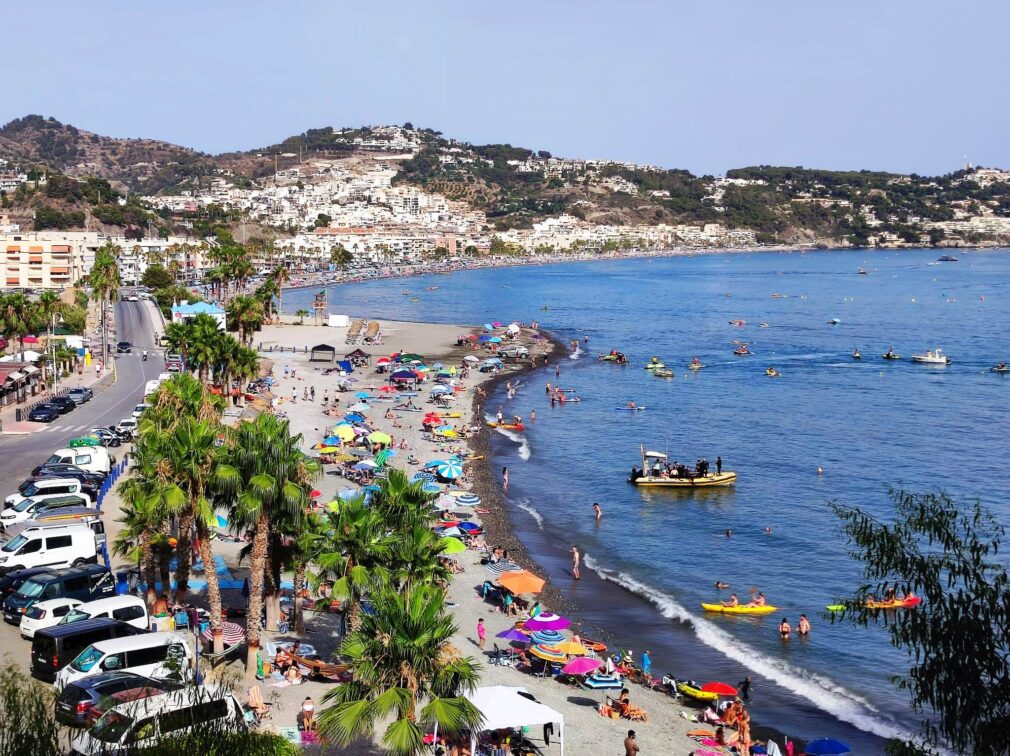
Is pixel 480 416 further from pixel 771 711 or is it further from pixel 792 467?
pixel 771 711

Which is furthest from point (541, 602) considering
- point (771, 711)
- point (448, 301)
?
point (448, 301)

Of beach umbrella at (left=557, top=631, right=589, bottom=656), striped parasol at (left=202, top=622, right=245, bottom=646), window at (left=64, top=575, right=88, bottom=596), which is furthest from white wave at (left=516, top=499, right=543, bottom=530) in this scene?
window at (left=64, top=575, right=88, bottom=596)

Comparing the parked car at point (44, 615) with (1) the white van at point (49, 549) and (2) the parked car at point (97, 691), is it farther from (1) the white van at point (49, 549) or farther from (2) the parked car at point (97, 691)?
(2) the parked car at point (97, 691)

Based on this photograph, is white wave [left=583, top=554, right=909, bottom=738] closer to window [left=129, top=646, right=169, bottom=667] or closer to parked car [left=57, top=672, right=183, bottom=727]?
window [left=129, top=646, right=169, bottom=667]

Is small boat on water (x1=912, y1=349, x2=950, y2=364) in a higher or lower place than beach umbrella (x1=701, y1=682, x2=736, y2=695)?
higher

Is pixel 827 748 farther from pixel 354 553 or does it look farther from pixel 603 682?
pixel 354 553
